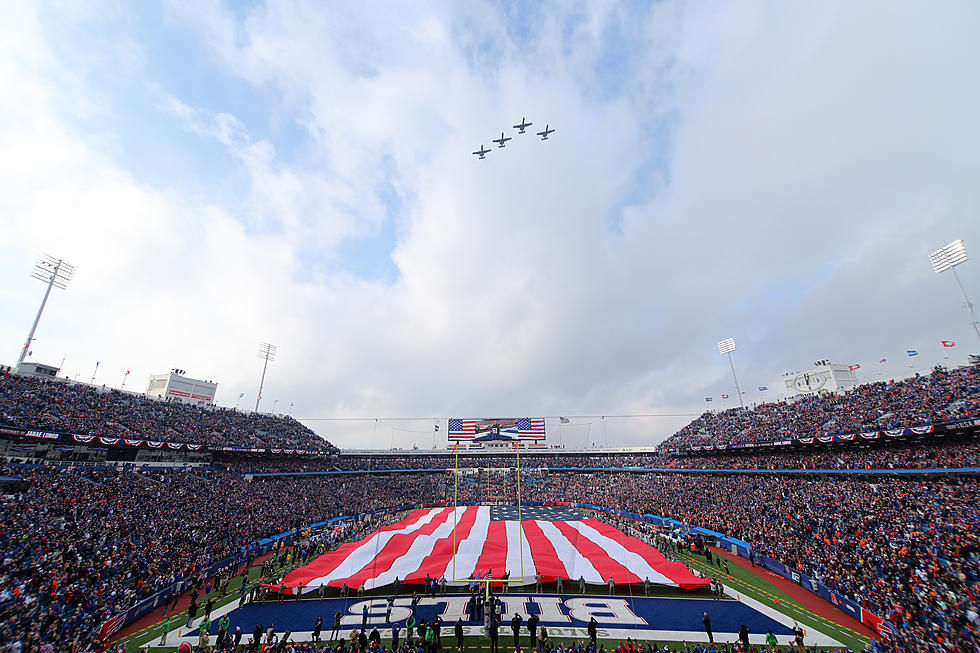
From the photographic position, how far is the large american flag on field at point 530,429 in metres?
59.2

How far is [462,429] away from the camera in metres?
58.6

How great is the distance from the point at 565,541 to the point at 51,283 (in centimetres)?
6493

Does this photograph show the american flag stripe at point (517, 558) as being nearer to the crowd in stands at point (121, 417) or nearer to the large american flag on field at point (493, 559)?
the large american flag on field at point (493, 559)

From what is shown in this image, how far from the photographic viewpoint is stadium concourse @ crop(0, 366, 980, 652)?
1623 centimetres

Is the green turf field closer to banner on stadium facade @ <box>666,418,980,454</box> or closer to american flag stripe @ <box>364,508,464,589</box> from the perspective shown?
american flag stripe @ <box>364,508,464,589</box>

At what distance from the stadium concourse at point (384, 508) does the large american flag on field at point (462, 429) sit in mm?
9219

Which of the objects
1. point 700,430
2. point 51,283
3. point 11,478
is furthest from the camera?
point 700,430

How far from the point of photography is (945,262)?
139ft

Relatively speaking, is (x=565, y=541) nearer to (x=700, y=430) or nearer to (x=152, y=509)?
(x=152, y=509)

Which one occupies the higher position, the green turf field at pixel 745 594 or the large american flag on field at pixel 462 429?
the large american flag on field at pixel 462 429

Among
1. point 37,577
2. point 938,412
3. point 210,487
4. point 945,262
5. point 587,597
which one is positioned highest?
point 945,262

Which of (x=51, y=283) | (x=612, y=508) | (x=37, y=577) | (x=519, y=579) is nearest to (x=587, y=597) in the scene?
(x=519, y=579)

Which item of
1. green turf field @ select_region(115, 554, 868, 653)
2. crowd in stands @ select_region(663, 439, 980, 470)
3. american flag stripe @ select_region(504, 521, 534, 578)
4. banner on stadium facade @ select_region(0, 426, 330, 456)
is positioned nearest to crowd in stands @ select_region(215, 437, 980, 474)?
crowd in stands @ select_region(663, 439, 980, 470)

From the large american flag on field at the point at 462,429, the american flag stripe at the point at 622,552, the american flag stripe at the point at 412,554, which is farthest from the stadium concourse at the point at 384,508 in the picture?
the large american flag on field at the point at 462,429
